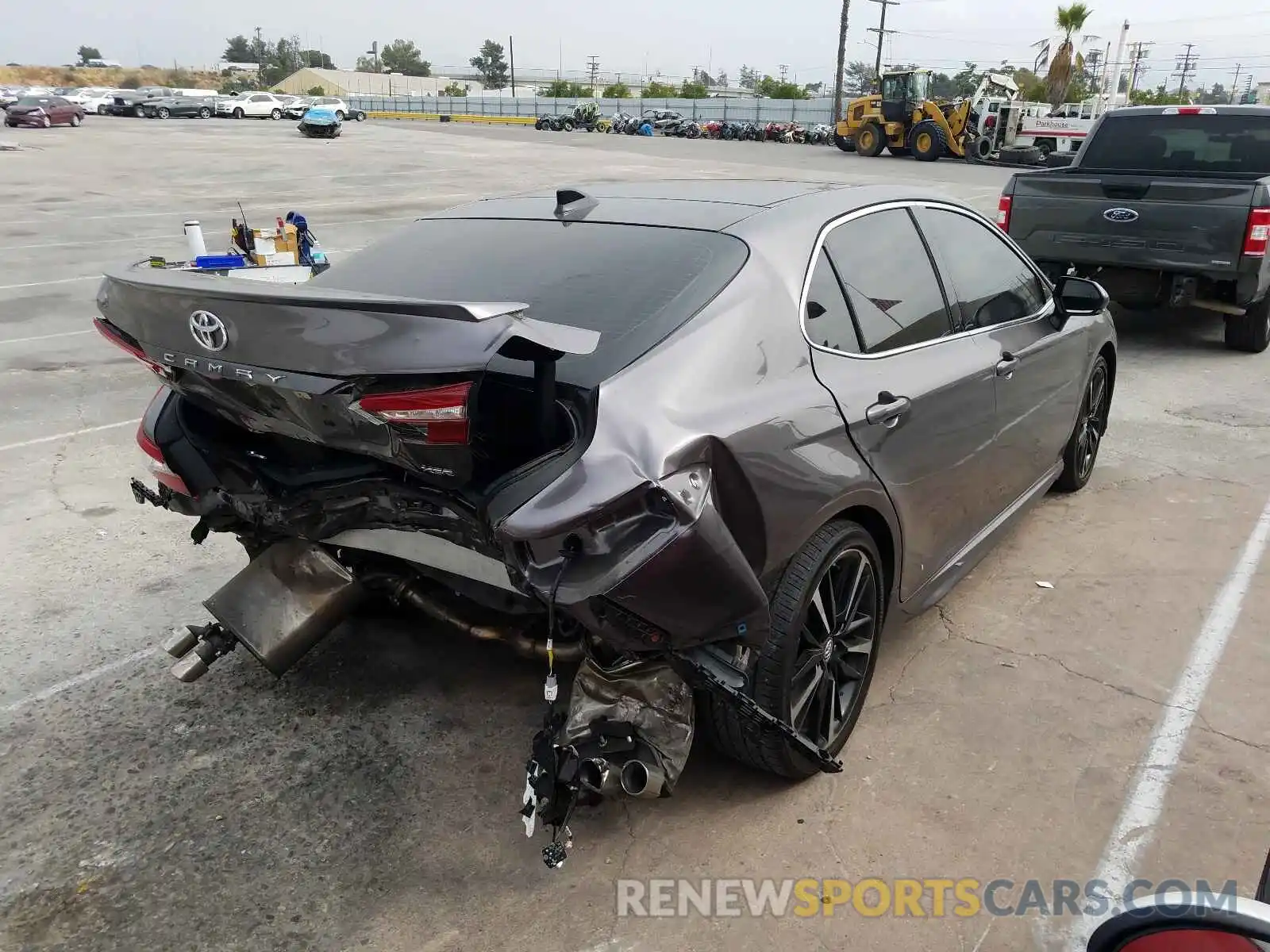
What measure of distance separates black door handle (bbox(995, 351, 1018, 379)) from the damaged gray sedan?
0.01 metres

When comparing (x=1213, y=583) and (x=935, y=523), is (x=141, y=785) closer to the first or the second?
(x=935, y=523)

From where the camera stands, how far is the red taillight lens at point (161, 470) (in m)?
3.04

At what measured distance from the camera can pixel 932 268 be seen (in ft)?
11.8

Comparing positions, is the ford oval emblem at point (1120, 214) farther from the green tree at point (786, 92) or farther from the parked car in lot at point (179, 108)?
the green tree at point (786, 92)

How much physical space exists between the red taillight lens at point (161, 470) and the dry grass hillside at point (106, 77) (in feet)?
338

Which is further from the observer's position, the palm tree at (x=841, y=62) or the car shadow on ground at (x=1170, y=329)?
the palm tree at (x=841, y=62)

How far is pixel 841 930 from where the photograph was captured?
246 centimetres

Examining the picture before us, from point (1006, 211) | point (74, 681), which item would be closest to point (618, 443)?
point (74, 681)

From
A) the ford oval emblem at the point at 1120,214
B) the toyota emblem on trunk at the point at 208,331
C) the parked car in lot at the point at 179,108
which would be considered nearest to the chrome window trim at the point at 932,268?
the toyota emblem on trunk at the point at 208,331

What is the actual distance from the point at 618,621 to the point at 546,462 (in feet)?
1.36

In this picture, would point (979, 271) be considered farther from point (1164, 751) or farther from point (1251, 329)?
point (1251, 329)

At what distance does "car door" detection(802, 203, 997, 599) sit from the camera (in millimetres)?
2959

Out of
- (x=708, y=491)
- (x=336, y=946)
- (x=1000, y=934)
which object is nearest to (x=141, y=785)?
(x=336, y=946)

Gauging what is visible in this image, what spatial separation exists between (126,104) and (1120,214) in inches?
2605
